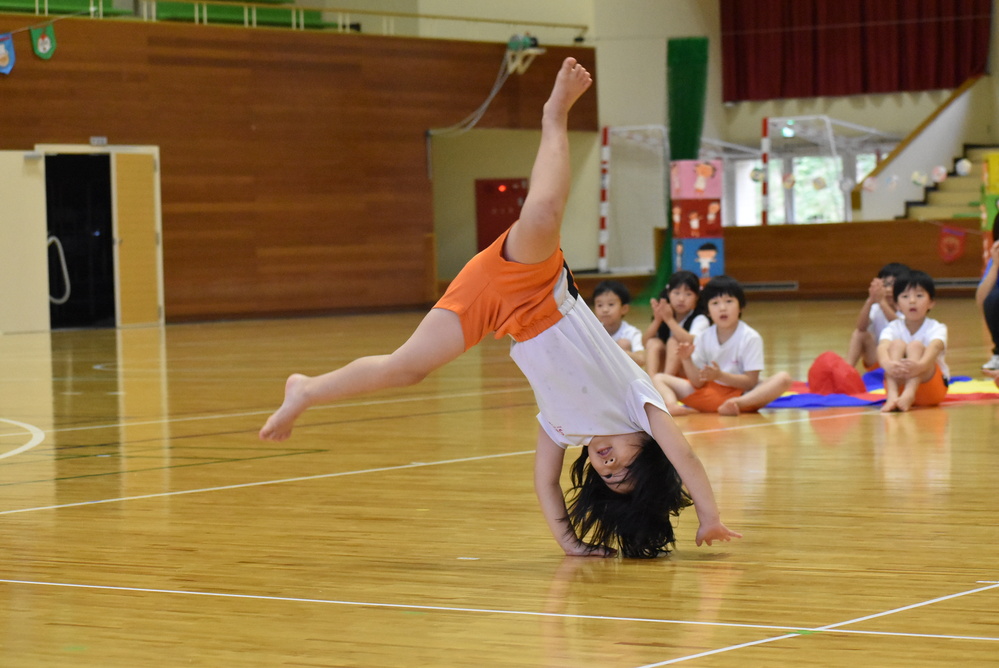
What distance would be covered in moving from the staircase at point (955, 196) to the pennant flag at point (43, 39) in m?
9.01

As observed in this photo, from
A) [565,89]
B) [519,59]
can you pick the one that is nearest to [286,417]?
[565,89]

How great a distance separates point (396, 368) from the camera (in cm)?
244

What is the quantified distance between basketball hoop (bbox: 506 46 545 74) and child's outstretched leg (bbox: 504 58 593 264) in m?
11.3

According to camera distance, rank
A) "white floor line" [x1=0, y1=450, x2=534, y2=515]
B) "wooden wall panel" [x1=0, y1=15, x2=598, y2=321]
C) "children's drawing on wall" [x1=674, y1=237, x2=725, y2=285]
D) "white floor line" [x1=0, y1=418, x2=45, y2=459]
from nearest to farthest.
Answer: "white floor line" [x1=0, y1=450, x2=534, y2=515] < "white floor line" [x1=0, y1=418, x2=45, y2=459] < "wooden wall panel" [x1=0, y1=15, x2=598, y2=321] < "children's drawing on wall" [x1=674, y1=237, x2=725, y2=285]

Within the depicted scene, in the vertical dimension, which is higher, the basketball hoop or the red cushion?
the basketball hoop

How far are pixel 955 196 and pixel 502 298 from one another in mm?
12939

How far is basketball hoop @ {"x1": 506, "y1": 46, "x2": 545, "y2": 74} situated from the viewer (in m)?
13.7

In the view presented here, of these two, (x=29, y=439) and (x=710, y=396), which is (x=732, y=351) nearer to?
(x=710, y=396)

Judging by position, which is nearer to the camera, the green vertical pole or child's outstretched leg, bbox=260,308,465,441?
child's outstretched leg, bbox=260,308,465,441

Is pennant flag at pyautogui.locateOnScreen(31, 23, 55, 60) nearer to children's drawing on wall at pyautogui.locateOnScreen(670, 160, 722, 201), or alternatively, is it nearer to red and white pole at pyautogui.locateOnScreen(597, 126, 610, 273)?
children's drawing on wall at pyautogui.locateOnScreen(670, 160, 722, 201)

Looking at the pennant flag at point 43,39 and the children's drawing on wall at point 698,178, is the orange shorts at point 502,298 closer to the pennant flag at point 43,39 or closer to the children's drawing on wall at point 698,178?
the pennant flag at point 43,39

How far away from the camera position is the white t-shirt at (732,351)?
4.89m

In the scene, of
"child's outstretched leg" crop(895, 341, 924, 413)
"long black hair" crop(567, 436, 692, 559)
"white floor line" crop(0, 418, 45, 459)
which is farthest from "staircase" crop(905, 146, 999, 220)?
"long black hair" crop(567, 436, 692, 559)

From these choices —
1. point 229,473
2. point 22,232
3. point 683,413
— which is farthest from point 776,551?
point 22,232
